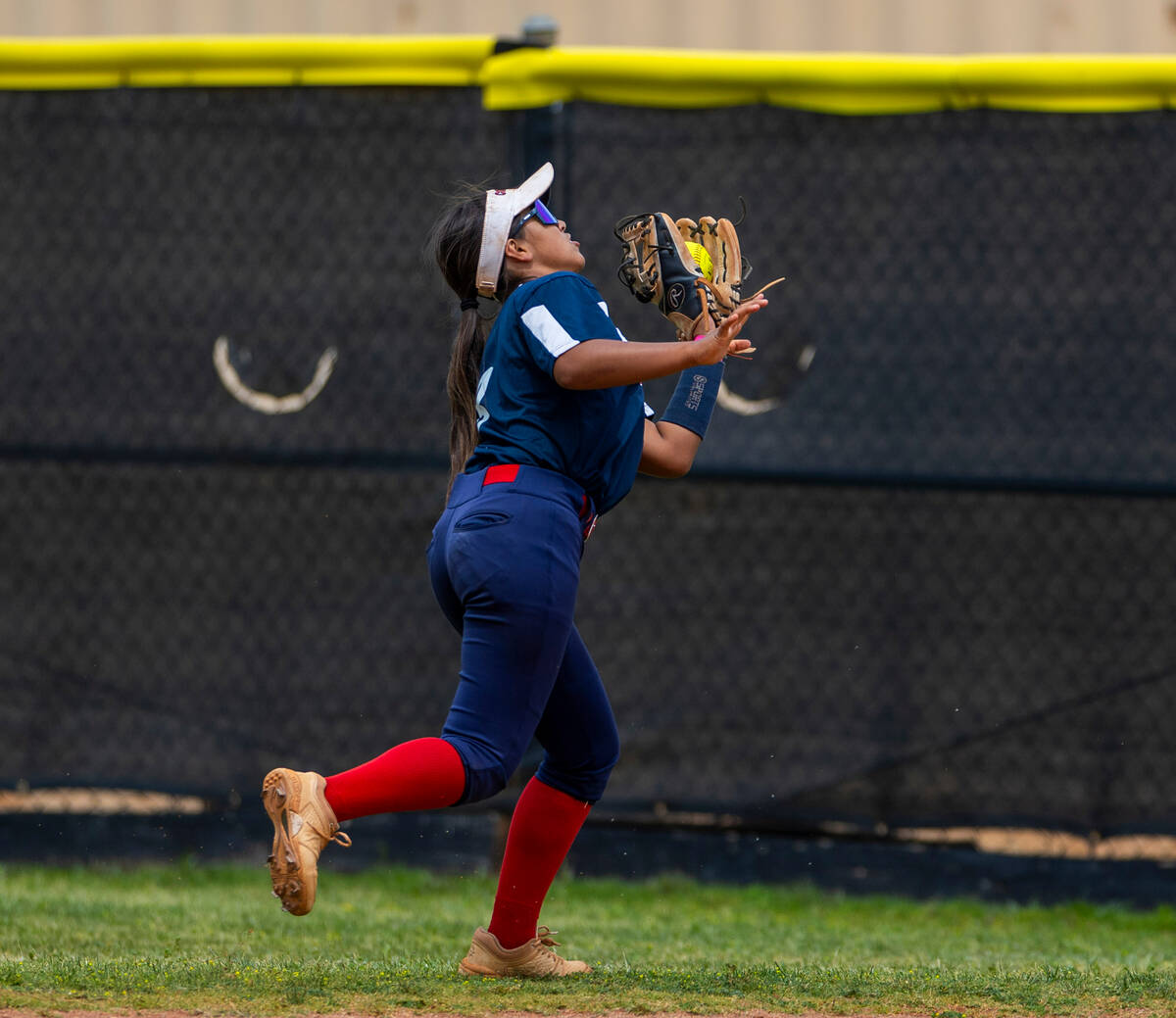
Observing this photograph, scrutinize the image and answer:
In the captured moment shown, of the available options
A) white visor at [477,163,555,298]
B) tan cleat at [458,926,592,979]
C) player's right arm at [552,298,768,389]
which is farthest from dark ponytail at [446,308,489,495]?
tan cleat at [458,926,592,979]

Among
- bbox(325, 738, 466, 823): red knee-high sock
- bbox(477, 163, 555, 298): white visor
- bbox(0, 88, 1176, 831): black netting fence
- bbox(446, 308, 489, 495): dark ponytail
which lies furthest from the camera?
bbox(0, 88, 1176, 831): black netting fence

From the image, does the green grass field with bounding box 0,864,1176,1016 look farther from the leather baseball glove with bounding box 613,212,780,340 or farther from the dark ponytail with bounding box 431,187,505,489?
the leather baseball glove with bounding box 613,212,780,340

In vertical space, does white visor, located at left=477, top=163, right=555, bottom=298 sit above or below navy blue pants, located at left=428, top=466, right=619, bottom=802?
above

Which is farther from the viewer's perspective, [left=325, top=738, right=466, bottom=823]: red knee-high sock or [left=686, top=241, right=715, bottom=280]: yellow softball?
[left=686, top=241, right=715, bottom=280]: yellow softball

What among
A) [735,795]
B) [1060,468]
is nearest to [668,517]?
[735,795]

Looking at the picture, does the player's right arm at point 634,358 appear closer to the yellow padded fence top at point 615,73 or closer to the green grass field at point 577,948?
the green grass field at point 577,948

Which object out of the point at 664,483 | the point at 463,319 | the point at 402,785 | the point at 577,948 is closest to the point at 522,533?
the point at 402,785

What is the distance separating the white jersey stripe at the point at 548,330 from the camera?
117 inches

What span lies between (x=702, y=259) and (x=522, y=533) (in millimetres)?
833

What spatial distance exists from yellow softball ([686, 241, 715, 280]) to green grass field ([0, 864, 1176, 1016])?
61.1 inches

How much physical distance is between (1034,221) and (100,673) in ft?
11.1

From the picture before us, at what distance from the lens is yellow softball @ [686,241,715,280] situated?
3.37 metres

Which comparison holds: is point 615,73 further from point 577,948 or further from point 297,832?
point 297,832

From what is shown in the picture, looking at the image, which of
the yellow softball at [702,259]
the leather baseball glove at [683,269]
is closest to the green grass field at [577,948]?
the leather baseball glove at [683,269]
